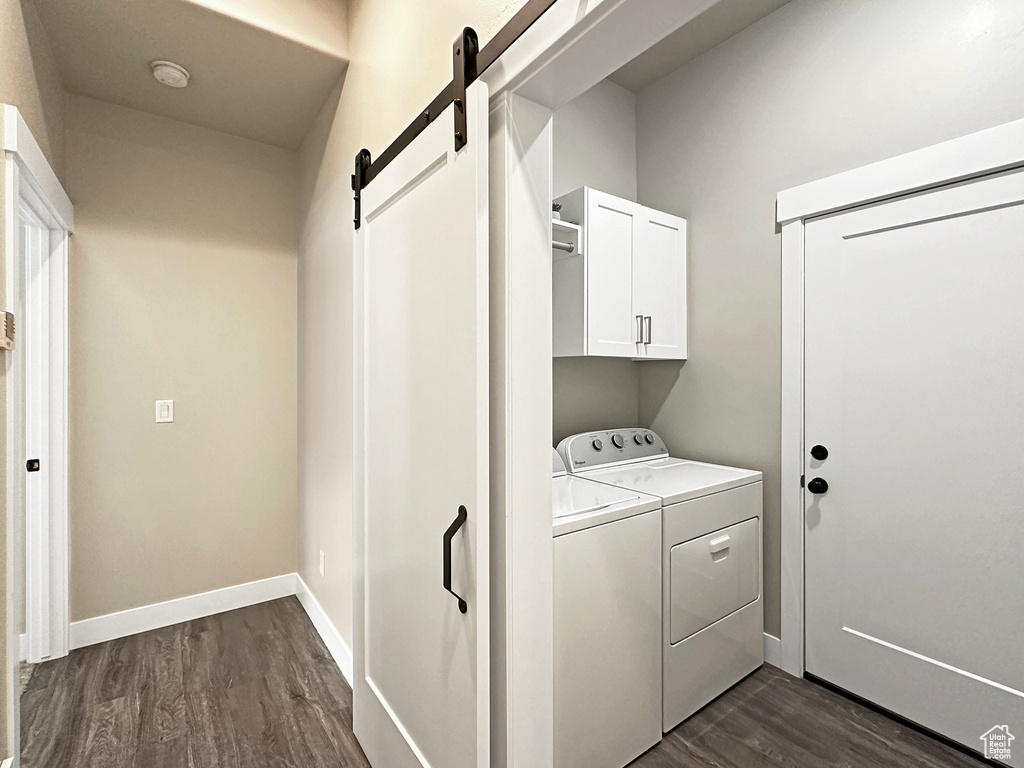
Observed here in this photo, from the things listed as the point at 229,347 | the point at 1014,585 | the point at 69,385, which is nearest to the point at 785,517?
the point at 1014,585

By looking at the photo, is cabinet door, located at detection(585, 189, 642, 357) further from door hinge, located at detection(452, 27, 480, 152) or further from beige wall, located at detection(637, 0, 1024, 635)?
door hinge, located at detection(452, 27, 480, 152)

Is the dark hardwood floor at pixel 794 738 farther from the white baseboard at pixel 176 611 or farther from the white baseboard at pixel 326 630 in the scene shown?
the white baseboard at pixel 176 611

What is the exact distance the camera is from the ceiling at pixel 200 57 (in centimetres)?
179

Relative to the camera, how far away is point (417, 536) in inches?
53.1

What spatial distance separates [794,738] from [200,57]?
11.3ft

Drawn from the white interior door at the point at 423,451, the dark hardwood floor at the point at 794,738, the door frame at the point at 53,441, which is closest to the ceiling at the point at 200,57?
the door frame at the point at 53,441

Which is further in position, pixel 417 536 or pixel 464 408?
pixel 417 536

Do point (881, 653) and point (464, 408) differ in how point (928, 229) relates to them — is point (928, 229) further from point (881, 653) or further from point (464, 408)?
point (464, 408)

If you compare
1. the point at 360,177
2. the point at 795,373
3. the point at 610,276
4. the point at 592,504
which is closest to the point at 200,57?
the point at 360,177

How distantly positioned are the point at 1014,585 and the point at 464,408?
6.31ft

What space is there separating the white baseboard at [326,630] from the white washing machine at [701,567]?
1265 millimetres

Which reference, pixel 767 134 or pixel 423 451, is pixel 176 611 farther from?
pixel 767 134

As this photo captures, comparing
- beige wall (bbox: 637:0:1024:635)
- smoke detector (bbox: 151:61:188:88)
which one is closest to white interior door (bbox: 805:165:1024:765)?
beige wall (bbox: 637:0:1024:635)

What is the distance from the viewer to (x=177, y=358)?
2.64 meters
